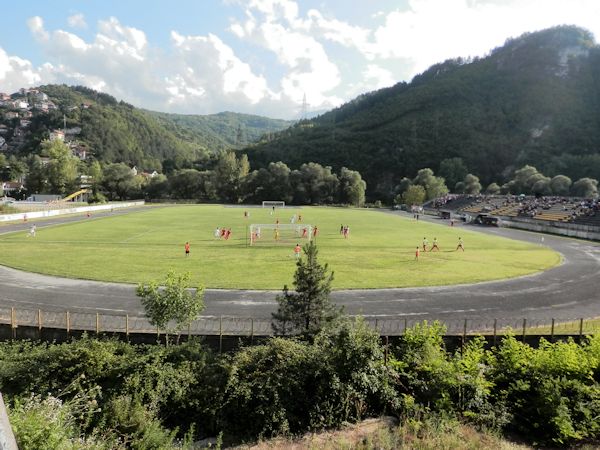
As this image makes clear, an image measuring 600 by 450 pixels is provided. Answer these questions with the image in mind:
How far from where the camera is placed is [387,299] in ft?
80.2

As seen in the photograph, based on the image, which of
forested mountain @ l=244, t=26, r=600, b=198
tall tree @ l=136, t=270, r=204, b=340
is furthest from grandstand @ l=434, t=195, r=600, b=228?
tall tree @ l=136, t=270, r=204, b=340

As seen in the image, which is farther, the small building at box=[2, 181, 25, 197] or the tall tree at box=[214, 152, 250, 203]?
the tall tree at box=[214, 152, 250, 203]

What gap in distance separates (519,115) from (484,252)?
159m

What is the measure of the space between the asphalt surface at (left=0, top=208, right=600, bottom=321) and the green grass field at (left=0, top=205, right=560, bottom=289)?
1.65 meters

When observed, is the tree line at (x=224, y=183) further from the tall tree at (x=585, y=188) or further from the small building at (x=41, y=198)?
the tall tree at (x=585, y=188)

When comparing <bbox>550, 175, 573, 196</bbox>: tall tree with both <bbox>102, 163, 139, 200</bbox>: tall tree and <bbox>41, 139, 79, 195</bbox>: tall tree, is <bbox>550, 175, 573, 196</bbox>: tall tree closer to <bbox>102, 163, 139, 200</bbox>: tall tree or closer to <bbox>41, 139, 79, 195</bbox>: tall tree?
<bbox>102, 163, 139, 200</bbox>: tall tree

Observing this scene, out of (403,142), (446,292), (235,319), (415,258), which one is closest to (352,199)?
(403,142)

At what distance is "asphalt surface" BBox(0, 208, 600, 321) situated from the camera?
2206 centimetres

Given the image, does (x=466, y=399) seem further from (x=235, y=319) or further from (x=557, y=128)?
(x=557, y=128)

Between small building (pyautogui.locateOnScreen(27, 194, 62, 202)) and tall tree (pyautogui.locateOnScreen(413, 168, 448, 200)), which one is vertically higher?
tall tree (pyautogui.locateOnScreen(413, 168, 448, 200))

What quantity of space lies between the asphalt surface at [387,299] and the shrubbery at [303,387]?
21.3 feet

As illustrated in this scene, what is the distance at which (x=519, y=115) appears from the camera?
174 metres

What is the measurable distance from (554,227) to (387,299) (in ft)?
171

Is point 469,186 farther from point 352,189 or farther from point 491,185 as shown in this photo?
point 352,189
